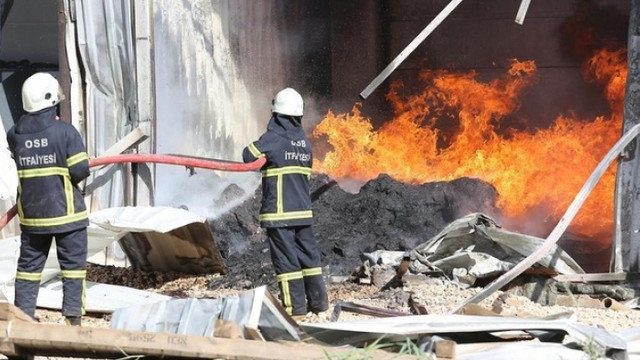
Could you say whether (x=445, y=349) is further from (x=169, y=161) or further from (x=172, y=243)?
(x=172, y=243)

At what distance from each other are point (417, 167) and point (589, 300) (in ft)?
15.0

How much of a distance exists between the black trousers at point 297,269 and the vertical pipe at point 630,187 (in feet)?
8.38

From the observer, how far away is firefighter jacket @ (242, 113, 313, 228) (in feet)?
26.9

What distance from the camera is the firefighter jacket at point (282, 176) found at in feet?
26.9

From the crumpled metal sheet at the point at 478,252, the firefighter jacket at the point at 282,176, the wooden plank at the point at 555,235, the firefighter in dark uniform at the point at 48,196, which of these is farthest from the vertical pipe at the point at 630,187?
the firefighter in dark uniform at the point at 48,196

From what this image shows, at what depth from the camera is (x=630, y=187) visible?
29.3ft

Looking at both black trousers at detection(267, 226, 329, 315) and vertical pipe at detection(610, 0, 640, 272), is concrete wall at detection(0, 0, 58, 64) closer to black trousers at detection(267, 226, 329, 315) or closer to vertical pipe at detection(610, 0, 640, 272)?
black trousers at detection(267, 226, 329, 315)

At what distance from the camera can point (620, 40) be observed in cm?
1357

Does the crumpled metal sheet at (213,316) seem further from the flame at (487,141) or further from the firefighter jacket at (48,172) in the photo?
the flame at (487,141)

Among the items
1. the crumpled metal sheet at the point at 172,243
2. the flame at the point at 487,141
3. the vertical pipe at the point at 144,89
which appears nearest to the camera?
the crumpled metal sheet at the point at 172,243

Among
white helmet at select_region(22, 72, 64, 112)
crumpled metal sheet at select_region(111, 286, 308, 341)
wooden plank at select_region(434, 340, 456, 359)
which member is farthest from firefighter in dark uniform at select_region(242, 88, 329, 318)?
wooden plank at select_region(434, 340, 456, 359)

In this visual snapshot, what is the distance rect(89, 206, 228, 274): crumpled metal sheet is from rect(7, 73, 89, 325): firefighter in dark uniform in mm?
1463

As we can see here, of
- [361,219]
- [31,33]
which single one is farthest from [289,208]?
[31,33]

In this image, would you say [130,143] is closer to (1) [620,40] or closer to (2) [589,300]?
(2) [589,300]
